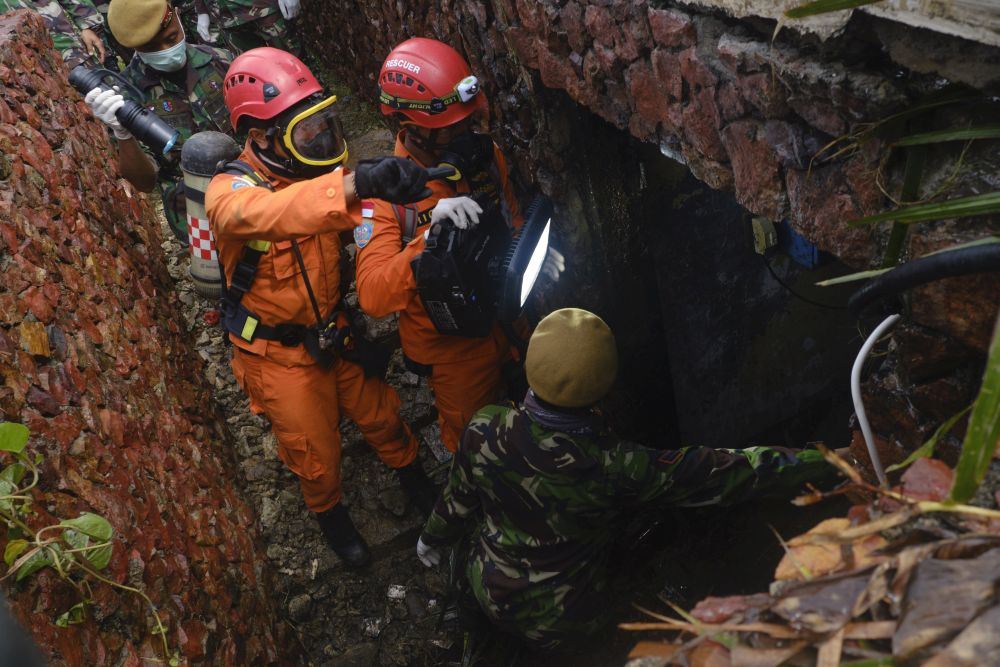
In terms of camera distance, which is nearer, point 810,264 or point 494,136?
point 810,264

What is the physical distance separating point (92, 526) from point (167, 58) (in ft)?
13.6

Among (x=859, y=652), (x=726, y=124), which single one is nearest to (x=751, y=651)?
(x=859, y=652)

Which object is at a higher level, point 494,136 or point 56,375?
point 494,136

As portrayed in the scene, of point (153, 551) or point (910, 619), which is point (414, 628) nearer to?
point (153, 551)

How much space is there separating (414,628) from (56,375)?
2.23 m

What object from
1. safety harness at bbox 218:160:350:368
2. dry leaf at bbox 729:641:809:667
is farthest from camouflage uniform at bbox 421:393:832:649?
dry leaf at bbox 729:641:809:667

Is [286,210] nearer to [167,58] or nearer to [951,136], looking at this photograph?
[951,136]

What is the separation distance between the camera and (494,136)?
12.2ft

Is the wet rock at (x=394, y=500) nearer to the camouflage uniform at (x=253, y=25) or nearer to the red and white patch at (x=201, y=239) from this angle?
the red and white patch at (x=201, y=239)

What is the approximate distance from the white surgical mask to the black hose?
5114 millimetres

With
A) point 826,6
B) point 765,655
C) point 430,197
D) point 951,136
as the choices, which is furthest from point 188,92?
point 765,655

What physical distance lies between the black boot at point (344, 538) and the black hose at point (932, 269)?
10.2ft

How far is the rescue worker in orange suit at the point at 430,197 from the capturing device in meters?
3.12

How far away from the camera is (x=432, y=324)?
11.4 ft
